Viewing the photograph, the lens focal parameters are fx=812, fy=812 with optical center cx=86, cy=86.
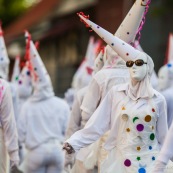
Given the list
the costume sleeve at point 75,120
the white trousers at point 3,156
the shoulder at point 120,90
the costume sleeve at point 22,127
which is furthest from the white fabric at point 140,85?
the costume sleeve at point 22,127

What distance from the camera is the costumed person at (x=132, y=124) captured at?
29.9ft

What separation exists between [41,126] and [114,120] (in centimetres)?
429

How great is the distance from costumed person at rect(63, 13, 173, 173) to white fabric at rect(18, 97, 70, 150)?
410cm

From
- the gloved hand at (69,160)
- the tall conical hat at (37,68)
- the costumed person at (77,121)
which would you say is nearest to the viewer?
the costumed person at (77,121)

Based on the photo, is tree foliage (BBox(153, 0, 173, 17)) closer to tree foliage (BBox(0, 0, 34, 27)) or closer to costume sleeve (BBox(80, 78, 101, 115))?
costume sleeve (BBox(80, 78, 101, 115))

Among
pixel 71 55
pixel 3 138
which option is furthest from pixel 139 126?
pixel 71 55

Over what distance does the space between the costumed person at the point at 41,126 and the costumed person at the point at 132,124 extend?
4023 millimetres

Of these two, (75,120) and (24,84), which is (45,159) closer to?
(75,120)

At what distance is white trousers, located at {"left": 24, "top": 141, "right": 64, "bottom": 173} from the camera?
43.8ft

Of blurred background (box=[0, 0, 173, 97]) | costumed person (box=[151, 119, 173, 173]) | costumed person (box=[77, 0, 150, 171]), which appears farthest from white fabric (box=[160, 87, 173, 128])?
blurred background (box=[0, 0, 173, 97])

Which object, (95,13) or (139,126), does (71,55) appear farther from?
(139,126)

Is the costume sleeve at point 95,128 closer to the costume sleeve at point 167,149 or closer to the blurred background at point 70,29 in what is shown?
the costume sleeve at point 167,149

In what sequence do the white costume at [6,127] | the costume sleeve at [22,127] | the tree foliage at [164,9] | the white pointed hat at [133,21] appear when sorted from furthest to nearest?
the tree foliage at [164,9], the costume sleeve at [22,127], the white costume at [6,127], the white pointed hat at [133,21]

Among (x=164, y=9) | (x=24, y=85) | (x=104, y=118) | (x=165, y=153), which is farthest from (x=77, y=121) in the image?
(x=164, y=9)
